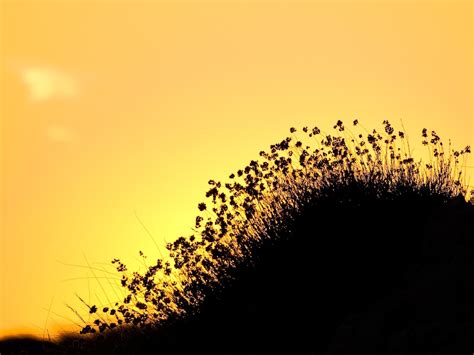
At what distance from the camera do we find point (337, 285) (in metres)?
5.08

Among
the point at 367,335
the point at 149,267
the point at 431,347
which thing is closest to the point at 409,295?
the point at 367,335

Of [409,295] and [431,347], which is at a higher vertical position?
[409,295]

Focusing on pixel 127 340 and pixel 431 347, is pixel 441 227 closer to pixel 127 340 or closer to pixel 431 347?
pixel 431 347

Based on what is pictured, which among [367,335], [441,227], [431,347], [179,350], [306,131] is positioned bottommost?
[431,347]

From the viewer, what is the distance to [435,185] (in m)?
6.33

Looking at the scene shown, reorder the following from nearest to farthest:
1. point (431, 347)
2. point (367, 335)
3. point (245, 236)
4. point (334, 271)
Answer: point (431, 347)
point (367, 335)
point (334, 271)
point (245, 236)

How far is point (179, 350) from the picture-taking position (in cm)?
538

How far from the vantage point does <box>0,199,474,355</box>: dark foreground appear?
418 centimetres

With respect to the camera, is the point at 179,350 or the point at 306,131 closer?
the point at 179,350

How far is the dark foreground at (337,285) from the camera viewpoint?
418 centimetres

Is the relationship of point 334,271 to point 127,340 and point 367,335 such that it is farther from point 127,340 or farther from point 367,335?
point 127,340

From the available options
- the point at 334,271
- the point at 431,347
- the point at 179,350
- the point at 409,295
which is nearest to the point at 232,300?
the point at 179,350

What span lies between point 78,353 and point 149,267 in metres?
1.50

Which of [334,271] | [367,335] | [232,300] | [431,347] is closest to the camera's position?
[431,347]
